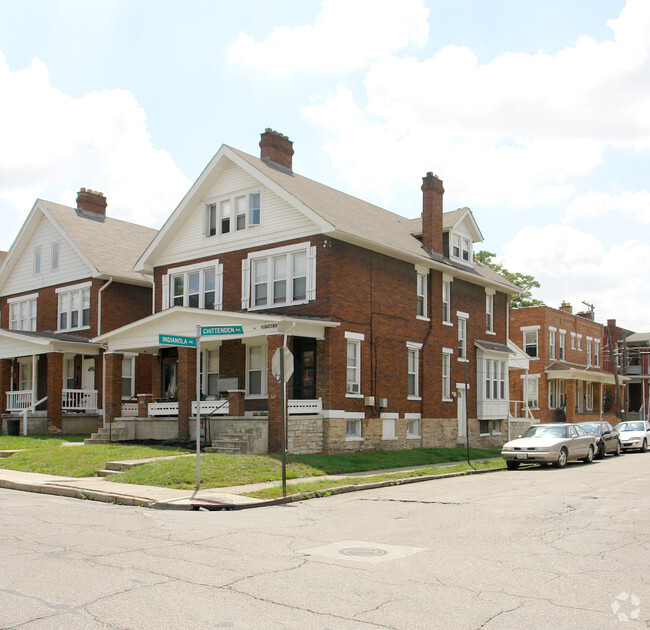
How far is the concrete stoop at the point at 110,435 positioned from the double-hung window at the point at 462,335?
13895 mm

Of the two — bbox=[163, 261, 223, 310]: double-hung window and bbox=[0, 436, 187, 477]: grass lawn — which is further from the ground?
bbox=[163, 261, 223, 310]: double-hung window

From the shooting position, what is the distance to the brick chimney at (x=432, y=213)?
30.0 metres

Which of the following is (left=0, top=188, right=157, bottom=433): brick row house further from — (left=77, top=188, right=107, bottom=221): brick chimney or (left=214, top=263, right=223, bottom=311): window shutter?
(left=214, top=263, right=223, bottom=311): window shutter

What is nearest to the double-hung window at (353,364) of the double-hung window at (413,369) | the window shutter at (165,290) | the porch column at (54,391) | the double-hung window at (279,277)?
the double-hung window at (279,277)

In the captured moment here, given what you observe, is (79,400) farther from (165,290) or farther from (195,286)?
(195,286)

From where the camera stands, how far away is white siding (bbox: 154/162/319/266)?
25069 mm

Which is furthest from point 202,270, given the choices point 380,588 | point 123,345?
point 380,588

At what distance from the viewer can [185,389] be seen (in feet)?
80.4

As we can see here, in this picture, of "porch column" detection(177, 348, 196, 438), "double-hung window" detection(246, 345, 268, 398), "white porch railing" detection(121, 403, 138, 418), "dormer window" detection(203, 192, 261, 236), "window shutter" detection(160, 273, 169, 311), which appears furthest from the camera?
"window shutter" detection(160, 273, 169, 311)

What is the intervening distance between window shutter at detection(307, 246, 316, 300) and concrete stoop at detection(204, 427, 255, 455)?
4.90 metres

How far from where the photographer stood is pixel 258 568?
27.1 ft

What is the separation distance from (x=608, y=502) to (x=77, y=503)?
10386 millimetres

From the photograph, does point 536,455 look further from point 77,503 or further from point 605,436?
point 77,503

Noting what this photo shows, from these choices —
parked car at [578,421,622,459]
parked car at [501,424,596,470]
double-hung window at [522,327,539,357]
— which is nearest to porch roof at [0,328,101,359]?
parked car at [501,424,596,470]
